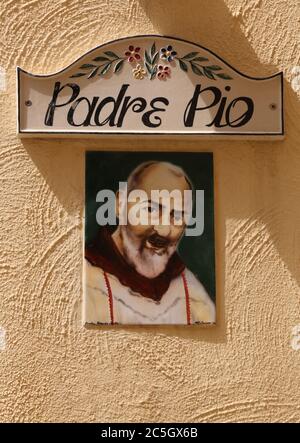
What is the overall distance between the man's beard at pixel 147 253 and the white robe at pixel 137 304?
0.12 meters

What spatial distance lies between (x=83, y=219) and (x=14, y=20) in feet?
3.82

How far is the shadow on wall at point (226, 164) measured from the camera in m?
5.12

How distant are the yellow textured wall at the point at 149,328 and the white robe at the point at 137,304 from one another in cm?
6

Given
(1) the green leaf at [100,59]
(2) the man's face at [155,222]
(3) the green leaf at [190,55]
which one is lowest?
(2) the man's face at [155,222]

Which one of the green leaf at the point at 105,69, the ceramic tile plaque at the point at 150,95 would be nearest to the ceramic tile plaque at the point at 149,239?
the ceramic tile plaque at the point at 150,95

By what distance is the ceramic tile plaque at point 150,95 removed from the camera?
508cm

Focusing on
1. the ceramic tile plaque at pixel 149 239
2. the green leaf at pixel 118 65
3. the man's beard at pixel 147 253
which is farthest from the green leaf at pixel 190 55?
the man's beard at pixel 147 253

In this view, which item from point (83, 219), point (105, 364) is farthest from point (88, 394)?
point (83, 219)

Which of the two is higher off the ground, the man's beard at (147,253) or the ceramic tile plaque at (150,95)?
the ceramic tile plaque at (150,95)

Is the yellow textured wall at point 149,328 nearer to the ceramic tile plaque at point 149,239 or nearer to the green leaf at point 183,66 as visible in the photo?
the ceramic tile plaque at point 149,239

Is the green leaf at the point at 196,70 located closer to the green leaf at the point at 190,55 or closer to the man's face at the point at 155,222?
the green leaf at the point at 190,55

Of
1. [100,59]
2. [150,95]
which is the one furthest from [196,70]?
[100,59]

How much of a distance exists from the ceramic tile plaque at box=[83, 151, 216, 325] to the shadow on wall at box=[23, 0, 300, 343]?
56 mm

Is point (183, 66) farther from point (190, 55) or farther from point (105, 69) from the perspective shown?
point (105, 69)
